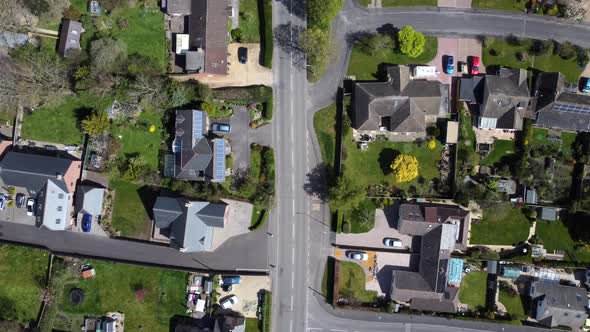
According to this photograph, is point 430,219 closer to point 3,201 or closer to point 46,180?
point 46,180

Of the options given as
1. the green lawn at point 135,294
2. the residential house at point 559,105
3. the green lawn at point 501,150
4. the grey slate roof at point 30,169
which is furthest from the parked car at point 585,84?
the grey slate roof at point 30,169

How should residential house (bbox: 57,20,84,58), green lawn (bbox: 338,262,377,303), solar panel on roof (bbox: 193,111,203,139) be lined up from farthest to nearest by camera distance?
green lawn (bbox: 338,262,377,303)
residential house (bbox: 57,20,84,58)
solar panel on roof (bbox: 193,111,203,139)

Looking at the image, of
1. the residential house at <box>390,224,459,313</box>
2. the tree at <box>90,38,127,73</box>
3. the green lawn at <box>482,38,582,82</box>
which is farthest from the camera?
the green lawn at <box>482,38,582,82</box>

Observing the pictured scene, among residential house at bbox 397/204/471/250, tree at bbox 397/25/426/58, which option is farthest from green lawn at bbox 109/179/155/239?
tree at bbox 397/25/426/58

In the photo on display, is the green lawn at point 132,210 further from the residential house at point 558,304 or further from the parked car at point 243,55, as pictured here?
the residential house at point 558,304

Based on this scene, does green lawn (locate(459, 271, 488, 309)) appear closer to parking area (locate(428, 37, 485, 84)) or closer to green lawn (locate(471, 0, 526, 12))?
parking area (locate(428, 37, 485, 84))

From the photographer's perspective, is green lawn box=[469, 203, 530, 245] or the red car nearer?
the red car
